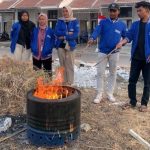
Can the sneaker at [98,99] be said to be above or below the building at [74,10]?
below

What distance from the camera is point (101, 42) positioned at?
7.60m

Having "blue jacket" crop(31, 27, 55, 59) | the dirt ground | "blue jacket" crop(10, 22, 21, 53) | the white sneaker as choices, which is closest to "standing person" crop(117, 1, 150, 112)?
the dirt ground

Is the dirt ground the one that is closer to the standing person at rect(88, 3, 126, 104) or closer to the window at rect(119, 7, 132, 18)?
the standing person at rect(88, 3, 126, 104)

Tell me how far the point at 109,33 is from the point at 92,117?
167cm

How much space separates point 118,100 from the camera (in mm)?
8203

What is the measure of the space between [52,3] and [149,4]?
2983 cm

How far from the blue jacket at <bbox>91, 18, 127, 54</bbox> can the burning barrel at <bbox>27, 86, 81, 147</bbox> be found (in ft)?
7.03

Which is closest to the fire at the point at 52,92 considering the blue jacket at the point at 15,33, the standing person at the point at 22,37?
the standing person at the point at 22,37

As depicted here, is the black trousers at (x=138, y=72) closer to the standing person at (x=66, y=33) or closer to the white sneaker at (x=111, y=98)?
the white sneaker at (x=111, y=98)

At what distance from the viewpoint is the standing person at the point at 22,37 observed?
8.60 metres

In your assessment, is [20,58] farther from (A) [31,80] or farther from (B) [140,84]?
(B) [140,84]

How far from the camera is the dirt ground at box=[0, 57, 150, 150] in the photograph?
5.68 m

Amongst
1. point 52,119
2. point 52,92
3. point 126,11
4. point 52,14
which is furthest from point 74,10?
point 52,119

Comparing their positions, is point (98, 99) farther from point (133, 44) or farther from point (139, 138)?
point (139, 138)
